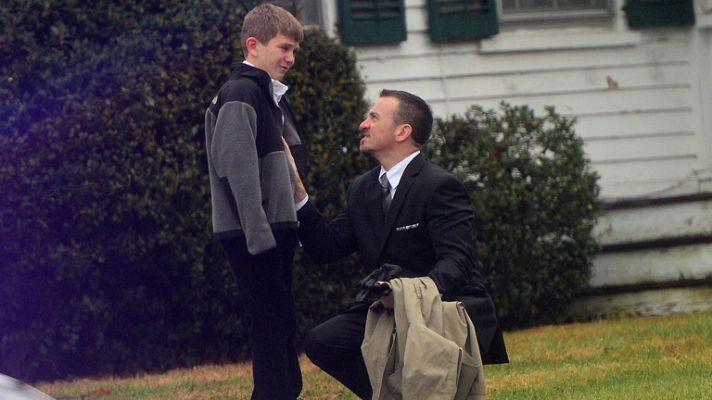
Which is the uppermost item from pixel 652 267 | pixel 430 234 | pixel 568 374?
pixel 430 234

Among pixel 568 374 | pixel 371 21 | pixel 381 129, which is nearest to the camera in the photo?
pixel 381 129

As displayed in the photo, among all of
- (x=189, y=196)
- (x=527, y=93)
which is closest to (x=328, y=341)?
(x=189, y=196)

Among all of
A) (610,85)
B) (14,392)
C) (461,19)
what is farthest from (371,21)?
(14,392)

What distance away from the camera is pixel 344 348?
587cm

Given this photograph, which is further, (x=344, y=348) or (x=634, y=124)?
(x=634, y=124)

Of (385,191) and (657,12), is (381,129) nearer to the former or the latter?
(385,191)

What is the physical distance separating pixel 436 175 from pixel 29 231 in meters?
3.60

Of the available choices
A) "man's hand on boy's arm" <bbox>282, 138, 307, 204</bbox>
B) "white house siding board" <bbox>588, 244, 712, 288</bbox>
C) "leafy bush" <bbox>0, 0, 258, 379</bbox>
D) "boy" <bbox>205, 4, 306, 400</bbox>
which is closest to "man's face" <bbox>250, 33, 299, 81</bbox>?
"boy" <bbox>205, 4, 306, 400</bbox>

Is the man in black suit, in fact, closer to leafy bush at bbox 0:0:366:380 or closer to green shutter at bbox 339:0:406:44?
leafy bush at bbox 0:0:366:380

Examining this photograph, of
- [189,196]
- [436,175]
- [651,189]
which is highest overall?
[436,175]

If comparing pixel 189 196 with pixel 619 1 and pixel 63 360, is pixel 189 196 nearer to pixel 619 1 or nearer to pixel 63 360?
pixel 63 360

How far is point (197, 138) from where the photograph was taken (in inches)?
358

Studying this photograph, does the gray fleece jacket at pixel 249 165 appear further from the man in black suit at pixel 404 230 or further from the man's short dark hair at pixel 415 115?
the man's short dark hair at pixel 415 115

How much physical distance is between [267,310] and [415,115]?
1.09m
